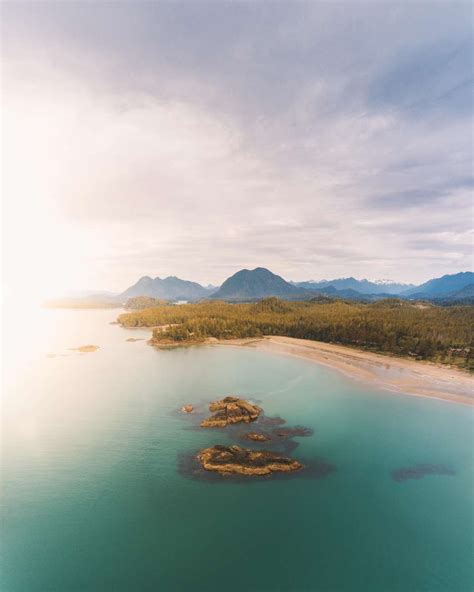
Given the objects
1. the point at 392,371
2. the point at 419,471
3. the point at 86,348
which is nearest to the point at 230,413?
the point at 419,471

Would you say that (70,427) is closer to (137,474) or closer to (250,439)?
(137,474)

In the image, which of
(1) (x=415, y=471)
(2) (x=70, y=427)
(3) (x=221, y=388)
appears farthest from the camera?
(3) (x=221, y=388)

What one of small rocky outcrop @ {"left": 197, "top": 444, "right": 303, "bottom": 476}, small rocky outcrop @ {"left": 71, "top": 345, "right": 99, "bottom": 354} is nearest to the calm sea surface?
small rocky outcrop @ {"left": 197, "top": 444, "right": 303, "bottom": 476}

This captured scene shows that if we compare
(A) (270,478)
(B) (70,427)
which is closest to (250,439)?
(A) (270,478)

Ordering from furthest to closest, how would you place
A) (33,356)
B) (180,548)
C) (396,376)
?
(33,356), (396,376), (180,548)

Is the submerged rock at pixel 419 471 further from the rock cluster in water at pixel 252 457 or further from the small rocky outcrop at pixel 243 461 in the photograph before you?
the small rocky outcrop at pixel 243 461

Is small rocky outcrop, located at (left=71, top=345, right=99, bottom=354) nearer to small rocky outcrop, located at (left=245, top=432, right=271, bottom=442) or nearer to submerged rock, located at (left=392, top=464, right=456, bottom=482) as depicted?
small rocky outcrop, located at (left=245, top=432, right=271, bottom=442)

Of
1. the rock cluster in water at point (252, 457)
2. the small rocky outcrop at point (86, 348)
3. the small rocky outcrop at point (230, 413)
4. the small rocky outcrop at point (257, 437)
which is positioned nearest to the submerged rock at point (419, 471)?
the rock cluster in water at point (252, 457)
